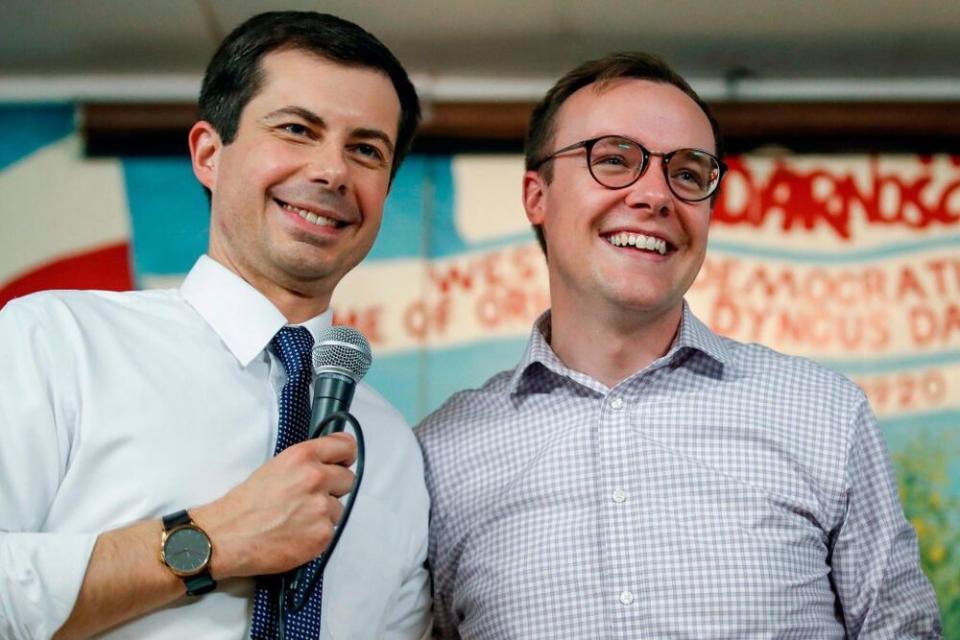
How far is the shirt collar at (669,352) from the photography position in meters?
1.92

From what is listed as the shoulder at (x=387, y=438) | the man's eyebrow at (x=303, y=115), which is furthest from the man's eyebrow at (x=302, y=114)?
the shoulder at (x=387, y=438)

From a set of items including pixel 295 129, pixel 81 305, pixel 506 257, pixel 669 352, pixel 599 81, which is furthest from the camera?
pixel 506 257

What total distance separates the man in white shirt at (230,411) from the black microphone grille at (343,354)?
0.10 metres

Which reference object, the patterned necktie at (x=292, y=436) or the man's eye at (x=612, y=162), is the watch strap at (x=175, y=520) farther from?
the man's eye at (x=612, y=162)

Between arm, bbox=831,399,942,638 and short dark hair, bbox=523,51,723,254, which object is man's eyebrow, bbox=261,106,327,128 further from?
arm, bbox=831,399,942,638

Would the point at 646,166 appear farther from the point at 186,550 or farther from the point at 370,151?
the point at 186,550

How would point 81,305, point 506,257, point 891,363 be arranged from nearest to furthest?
point 81,305 → point 891,363 → point 506,257

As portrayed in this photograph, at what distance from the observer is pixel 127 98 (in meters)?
3.81

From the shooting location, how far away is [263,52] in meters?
1.78

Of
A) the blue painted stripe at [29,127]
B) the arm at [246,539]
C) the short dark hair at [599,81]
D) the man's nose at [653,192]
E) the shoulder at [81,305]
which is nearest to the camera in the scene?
the arm at [246,539]

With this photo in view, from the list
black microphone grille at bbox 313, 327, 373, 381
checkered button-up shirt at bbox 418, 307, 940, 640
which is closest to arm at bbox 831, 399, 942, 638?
checkered button-up shirt at bbox 418, 307, 940, 640

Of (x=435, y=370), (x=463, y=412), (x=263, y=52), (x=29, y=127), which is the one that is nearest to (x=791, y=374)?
(x=463, y=412)

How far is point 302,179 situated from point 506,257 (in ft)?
6.70

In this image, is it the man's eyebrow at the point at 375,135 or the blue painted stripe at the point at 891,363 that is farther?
the blue painted stripe at the point at 891,363
